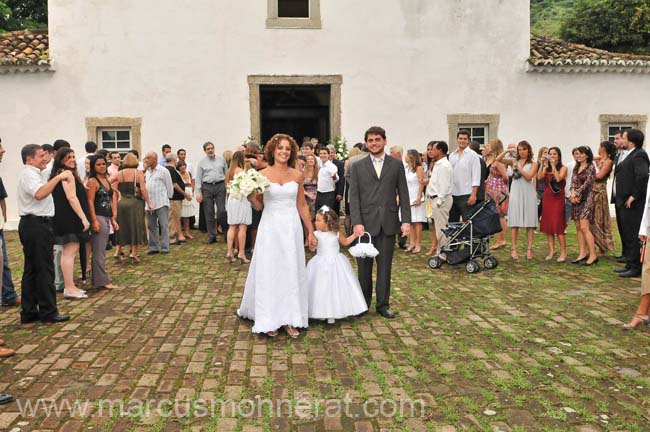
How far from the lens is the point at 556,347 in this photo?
5.37 metres

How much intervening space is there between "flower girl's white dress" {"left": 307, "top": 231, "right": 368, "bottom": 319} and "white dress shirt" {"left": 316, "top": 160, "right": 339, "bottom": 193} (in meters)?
4.28

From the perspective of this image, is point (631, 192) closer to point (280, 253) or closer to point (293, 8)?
point (280, 253)

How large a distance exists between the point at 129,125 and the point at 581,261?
11038 millimetres

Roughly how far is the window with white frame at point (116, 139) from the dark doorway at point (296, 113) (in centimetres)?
553

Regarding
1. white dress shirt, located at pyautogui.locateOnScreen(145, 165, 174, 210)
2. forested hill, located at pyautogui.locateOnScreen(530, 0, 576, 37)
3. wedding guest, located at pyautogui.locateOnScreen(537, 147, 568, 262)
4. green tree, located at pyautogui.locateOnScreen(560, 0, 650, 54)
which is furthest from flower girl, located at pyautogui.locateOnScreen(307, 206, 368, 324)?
forested hill, located at pyautogui.locateOnScreen(530, 0, 576, 37)

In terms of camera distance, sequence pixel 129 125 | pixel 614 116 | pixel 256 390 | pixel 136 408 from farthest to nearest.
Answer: pixel 614 116 → pixel 129 125 → pixel 256 390 → pixel 136 408

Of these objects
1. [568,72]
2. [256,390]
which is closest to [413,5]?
[568,72]

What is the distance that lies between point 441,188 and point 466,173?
48cm

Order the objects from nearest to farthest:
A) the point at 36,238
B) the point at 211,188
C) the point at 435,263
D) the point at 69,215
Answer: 1. the point at 36,238
2. the point at 69,215
3. the point at 435,263
4. the point at 211,188

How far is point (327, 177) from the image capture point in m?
10.7

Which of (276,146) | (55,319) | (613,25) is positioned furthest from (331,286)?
(613,25)

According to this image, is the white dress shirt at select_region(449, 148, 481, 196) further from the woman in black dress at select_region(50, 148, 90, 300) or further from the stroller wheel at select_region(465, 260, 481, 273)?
the woman in black dress at select_region(50, 148, 90, 300)

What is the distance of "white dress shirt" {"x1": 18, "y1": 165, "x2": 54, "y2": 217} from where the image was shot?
5.97 meters

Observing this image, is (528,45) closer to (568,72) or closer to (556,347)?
(568,72)
